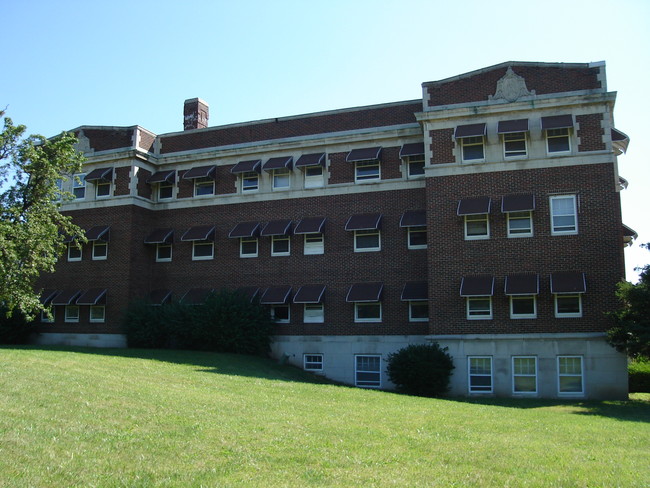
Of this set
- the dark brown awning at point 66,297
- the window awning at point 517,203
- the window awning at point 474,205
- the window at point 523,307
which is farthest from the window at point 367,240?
the dark brown awning at point 66,297

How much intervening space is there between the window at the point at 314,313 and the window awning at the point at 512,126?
10.7 metres

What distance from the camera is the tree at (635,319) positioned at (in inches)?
824

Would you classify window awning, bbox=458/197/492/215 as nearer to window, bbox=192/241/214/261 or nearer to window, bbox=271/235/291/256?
window, bbox=271/235/291/256

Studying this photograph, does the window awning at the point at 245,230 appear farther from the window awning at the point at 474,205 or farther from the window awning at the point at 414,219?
the window awning at the point at 474,205

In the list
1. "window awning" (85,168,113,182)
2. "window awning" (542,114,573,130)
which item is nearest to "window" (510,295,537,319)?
"window awning" (542,114,573,130)

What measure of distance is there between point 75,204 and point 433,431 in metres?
25.3

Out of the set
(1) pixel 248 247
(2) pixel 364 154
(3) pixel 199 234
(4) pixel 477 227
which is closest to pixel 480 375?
(4) pixel 477 227

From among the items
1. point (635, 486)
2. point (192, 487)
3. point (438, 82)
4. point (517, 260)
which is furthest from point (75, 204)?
point (635, 486)

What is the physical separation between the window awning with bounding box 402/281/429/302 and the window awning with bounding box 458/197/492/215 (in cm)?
367

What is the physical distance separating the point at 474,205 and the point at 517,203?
1.59 m

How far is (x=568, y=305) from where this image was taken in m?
24.2

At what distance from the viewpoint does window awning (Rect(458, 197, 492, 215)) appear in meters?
24.9

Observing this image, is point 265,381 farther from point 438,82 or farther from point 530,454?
point 438,82

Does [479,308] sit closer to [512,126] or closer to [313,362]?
[512,126]
